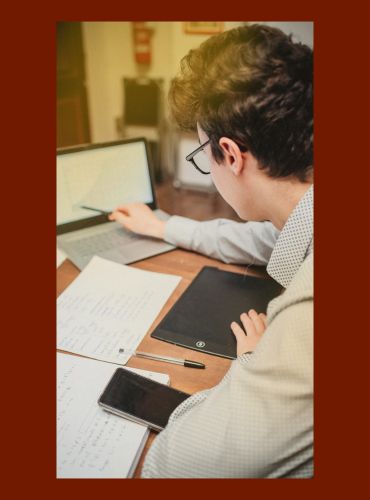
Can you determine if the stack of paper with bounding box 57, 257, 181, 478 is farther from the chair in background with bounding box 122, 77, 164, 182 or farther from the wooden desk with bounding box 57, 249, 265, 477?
the chair in background with bounding box 122, 77, 164, 182

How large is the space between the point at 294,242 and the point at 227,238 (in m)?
0.40

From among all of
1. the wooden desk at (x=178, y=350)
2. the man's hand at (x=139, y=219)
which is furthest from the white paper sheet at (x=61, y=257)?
the man's hand at (x=139, y=219)

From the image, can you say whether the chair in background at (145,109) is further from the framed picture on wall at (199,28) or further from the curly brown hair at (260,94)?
the curly brown hair at (260,94)

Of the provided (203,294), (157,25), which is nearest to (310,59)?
(203,294)

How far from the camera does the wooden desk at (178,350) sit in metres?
0.81

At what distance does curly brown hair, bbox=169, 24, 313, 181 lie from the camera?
672 millimetres

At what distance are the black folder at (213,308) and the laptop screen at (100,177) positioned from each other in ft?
1.33

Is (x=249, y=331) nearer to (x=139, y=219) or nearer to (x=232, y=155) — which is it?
(x=232, y=155)

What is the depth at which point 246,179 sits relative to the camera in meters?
0.79

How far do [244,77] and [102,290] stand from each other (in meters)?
A: 0.63

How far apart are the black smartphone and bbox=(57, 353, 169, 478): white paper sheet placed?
2 centimetres

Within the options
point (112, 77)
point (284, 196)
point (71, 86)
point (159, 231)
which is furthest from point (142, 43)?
point (284, 196)

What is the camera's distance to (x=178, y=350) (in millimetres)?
889

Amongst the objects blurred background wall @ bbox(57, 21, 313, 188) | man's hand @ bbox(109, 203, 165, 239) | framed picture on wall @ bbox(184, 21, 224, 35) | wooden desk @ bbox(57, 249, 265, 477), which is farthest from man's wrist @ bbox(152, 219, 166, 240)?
blurred background wall @ bbox(57, 21, 313, 188)
